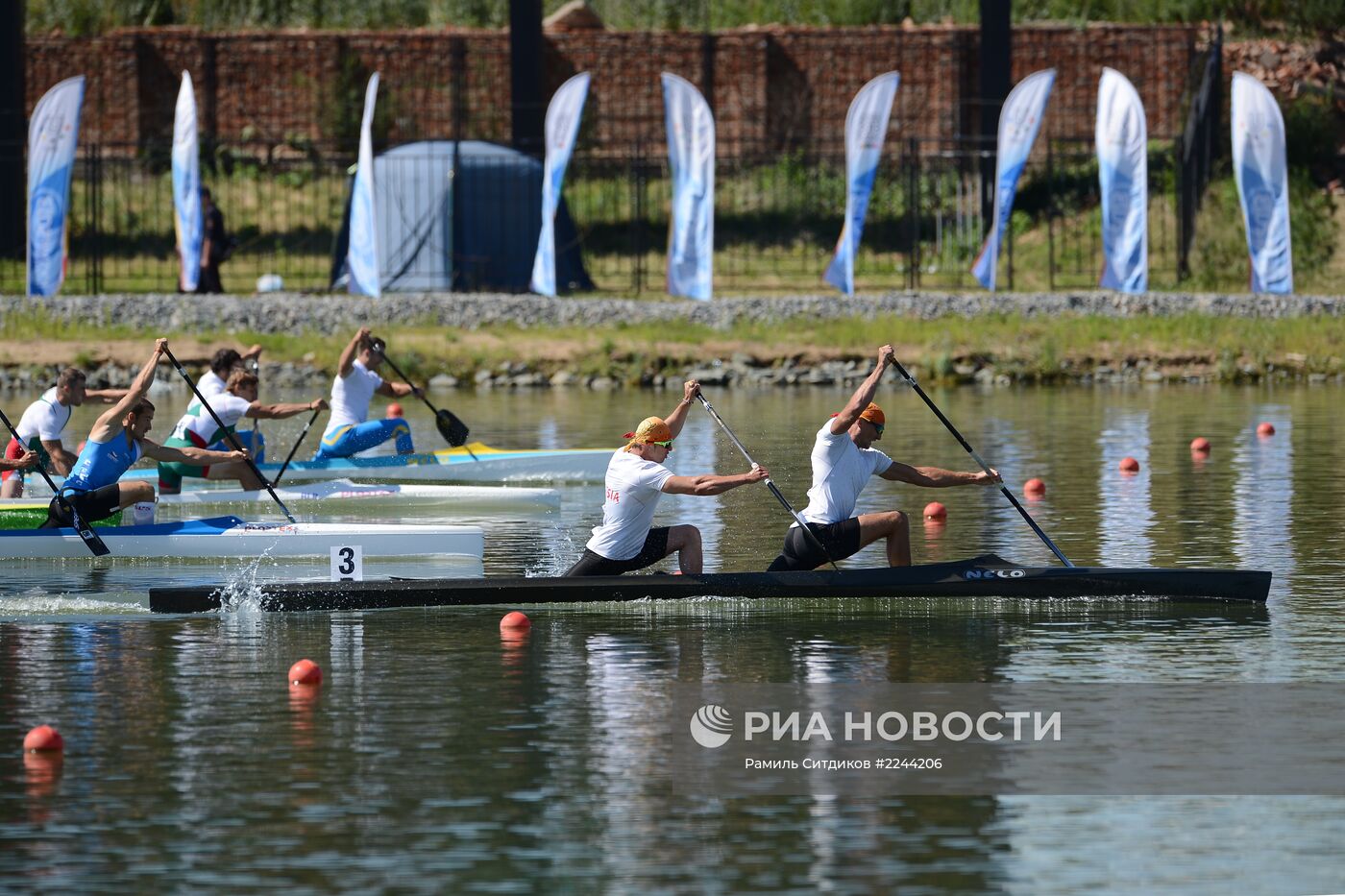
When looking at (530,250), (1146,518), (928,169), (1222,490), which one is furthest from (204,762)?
(928,169)

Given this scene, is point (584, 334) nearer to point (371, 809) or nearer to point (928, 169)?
point (928, 169)

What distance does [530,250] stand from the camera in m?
39.3

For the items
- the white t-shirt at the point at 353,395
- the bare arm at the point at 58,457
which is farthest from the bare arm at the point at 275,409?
the bare arm at the point at 58,457

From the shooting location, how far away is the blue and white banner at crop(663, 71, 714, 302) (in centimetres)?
3331

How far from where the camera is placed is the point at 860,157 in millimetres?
34219

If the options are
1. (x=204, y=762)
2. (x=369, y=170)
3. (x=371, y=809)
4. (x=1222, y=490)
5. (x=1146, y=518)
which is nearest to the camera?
(x=371, y=809)

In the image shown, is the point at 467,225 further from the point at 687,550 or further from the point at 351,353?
the point at 687,550

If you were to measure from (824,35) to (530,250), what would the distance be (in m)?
10.6

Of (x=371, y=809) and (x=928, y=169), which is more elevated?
(x=928, y=169)

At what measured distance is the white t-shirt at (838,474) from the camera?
14.5 meters

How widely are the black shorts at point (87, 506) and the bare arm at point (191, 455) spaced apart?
2.53ft

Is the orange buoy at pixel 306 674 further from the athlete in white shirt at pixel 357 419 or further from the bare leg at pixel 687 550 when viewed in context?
the athlete in white shirt at pixel 357 419

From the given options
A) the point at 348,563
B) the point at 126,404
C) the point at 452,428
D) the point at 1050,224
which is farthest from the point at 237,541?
the point at 1050,224

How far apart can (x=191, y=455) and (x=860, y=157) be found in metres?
18.2
